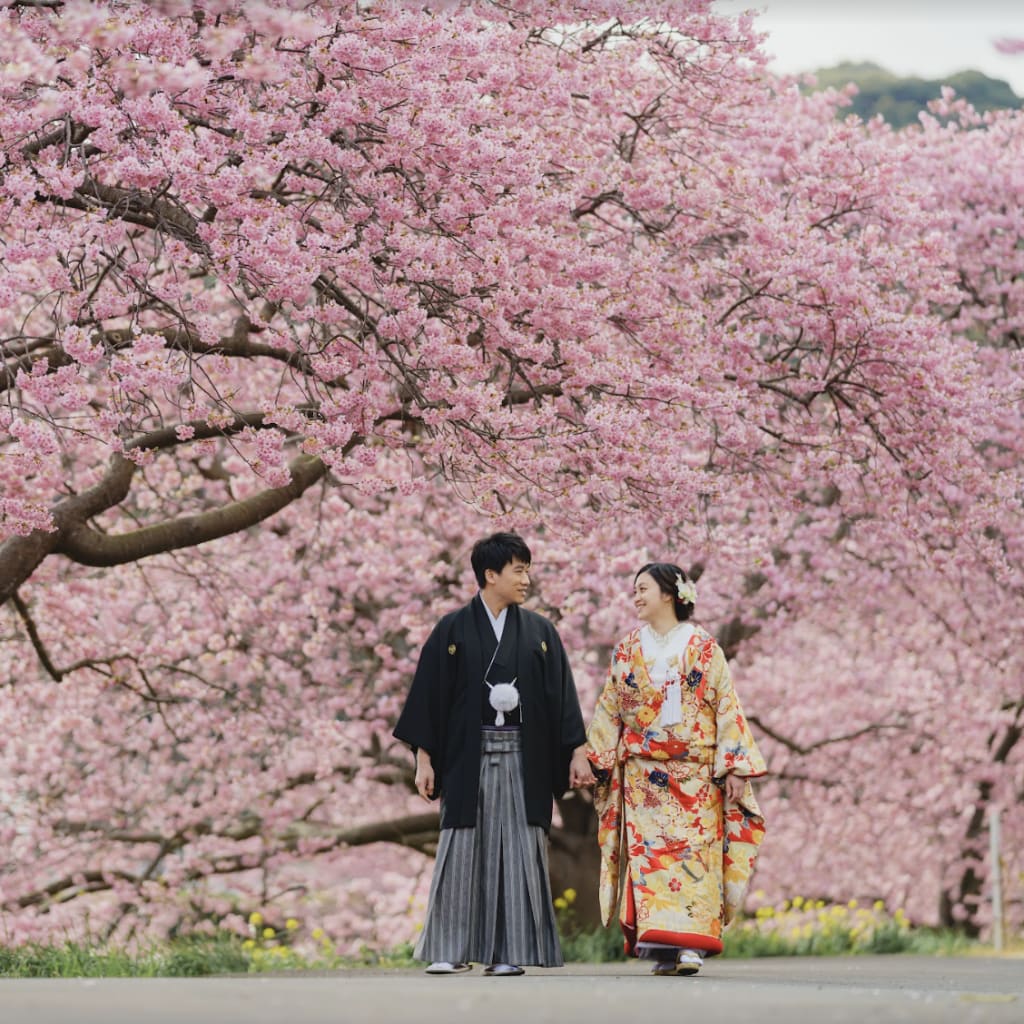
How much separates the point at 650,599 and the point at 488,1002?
106 inches

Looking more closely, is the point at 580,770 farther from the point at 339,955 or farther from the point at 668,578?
the point at 339,955

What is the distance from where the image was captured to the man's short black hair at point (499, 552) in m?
6.76

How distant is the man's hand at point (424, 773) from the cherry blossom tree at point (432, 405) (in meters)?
1.30

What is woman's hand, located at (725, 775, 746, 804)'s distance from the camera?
691cm

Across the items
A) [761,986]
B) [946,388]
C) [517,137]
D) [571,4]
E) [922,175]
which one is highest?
[922,175]

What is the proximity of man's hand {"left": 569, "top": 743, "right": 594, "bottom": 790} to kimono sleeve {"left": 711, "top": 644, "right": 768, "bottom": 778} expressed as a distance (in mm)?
532

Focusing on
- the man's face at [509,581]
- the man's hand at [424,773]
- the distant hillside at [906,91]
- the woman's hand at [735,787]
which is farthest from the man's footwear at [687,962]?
the distant hillside at [906,91]

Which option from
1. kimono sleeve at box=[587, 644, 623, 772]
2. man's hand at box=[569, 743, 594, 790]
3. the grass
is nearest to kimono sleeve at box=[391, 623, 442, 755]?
man's hand at box=[569, 743, 594, 790]

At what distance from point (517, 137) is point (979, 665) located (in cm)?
912

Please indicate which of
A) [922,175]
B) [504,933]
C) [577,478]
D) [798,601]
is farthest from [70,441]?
[922,175]

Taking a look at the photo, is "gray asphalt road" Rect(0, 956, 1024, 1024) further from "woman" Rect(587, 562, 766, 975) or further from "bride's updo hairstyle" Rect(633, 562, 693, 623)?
"bride's updo hairstyle" Rect(633, 562, 693, 623)

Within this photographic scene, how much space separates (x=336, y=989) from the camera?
5348 mm

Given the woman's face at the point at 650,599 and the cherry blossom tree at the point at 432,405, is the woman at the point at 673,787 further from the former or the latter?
the cherry blossom tree at the point at 432,405

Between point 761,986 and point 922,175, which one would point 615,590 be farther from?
point 761,986
